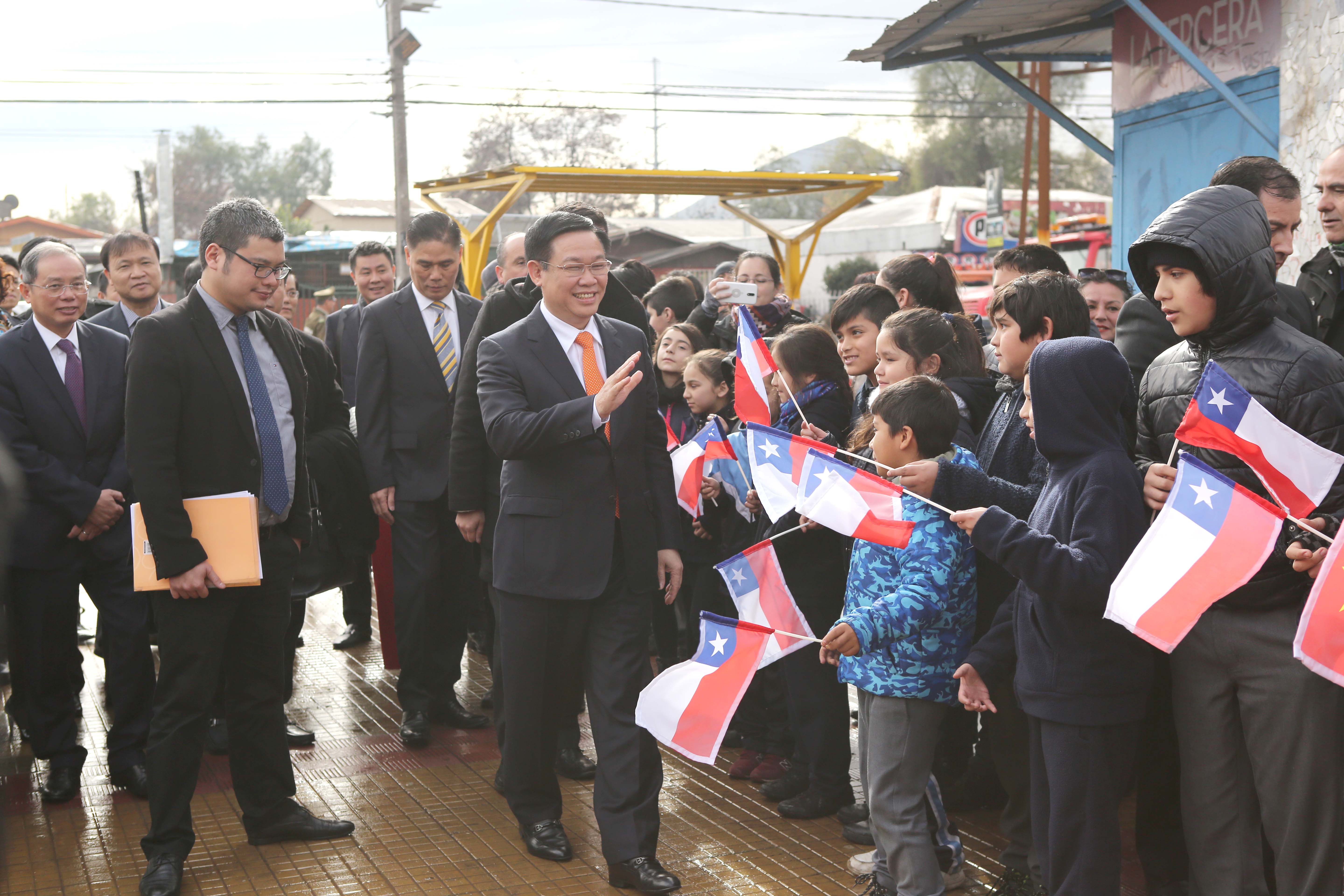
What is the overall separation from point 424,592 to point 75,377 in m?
1.81

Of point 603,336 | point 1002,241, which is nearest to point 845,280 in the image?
point 1002,241

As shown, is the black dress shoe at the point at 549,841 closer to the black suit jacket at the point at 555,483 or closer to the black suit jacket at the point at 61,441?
the black suit jacket at the point at 555,483

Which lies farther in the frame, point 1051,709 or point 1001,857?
point 1001,857

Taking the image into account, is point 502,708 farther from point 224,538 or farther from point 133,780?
point 133,780

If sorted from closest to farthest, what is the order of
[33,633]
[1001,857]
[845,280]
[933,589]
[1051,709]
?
[1051,709] → [933,589] → [1001,857] → [33,633] → [845,280]

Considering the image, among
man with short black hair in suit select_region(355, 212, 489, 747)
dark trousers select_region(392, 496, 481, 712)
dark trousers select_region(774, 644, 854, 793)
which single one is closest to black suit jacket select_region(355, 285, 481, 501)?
man with short black hair in suit select_region(355, 212, 489, 747)

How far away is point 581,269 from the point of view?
14.2ft

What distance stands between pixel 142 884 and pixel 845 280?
3206 centimetres

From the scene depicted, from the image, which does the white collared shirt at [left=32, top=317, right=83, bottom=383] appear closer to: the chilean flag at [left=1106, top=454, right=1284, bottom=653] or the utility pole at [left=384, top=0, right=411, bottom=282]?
the chilean flag at [left=1106, top=454, right=1284, bottom=653]

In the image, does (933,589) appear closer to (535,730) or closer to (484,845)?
(535,730)

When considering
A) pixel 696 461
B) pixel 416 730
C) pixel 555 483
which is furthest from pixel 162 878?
pixel 696 461

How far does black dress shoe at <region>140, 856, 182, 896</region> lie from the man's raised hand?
2.14 meters

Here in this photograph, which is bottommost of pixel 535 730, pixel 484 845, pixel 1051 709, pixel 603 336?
pixel 484 845

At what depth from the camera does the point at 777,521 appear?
14.7 ft
